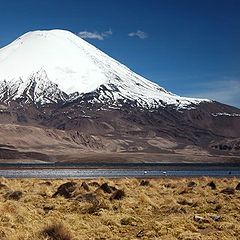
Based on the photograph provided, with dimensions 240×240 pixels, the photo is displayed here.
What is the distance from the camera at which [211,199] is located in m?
24.1

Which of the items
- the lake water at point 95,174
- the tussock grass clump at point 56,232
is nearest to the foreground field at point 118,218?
Answer: the tussock grass clump at point 56,232

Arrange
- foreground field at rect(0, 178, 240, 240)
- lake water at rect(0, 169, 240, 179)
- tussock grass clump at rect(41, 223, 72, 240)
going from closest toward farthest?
tussock grass clump at rect(41, 223, 72, 240), foreground field at rect(0, 178, 240, 240), lake water at rect(0, 169, 240, 179)

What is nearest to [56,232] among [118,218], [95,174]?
[118,218]

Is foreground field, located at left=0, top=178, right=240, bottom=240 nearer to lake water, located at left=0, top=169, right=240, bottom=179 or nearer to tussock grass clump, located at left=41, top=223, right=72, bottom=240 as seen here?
tussock grass clump, located at left=41, top=223, right=72, bottom=240

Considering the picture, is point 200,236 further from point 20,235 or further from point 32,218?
point 32,218

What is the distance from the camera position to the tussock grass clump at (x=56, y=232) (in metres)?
14.0

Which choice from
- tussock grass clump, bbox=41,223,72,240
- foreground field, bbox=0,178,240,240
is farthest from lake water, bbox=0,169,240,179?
tussock grass clump, bbox=41,223,72,240

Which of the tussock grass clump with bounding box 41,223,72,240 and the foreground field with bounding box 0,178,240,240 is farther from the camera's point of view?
the foreground field with bounding box 0,178,240,240

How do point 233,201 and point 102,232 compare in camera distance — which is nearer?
point 102,232

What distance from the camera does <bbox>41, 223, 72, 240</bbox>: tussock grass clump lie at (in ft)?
45.8

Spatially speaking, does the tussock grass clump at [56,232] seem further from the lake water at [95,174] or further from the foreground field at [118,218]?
the lake water at [95,174]

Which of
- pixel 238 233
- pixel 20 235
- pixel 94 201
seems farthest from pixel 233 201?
pixel 20 235

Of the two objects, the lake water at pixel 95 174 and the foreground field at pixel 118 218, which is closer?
the foreground field at pixel 118 218

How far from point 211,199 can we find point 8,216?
10.5m
